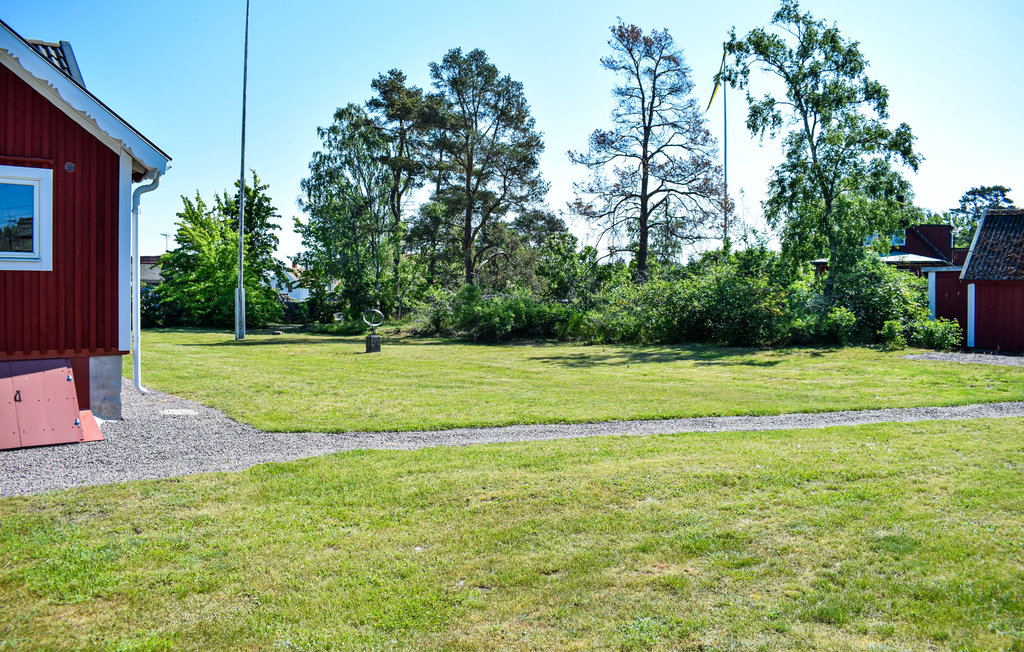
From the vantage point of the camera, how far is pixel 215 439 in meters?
7.87

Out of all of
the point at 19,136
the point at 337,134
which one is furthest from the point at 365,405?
the point at 337,134

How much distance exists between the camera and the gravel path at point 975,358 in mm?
16269

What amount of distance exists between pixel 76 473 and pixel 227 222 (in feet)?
110

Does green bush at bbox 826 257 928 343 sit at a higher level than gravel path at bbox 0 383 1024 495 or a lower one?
higher

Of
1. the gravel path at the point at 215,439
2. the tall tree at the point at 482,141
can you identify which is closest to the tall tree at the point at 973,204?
the tall tree at the point at 482,141

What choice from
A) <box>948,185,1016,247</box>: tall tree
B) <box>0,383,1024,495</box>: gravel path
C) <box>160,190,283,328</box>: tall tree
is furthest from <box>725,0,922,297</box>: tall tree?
<box>948,185,1016,247</box>: tall tree

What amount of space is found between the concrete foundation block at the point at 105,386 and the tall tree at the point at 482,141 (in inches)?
1063

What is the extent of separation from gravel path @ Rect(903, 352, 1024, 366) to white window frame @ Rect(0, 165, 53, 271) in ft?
57.0

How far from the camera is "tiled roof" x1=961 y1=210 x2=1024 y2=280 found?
2039cm

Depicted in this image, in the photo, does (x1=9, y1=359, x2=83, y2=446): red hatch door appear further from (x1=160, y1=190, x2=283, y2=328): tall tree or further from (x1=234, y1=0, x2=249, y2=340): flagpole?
(x1=160, y1=190, x2=283, y2=328): tall tree

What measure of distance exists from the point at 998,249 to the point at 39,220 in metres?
23.9

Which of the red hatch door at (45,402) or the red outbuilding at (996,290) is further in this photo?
the red outbuilding at (996,290)

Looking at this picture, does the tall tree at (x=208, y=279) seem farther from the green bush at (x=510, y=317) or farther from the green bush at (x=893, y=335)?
the green bush at (x=893, y=335)

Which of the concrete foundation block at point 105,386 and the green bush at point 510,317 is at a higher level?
the green bush at point 510,317
